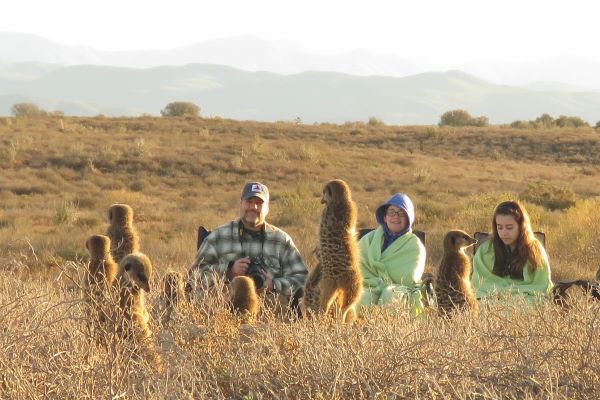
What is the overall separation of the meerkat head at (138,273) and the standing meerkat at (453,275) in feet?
8.09

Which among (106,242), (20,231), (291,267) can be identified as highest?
(106,242)

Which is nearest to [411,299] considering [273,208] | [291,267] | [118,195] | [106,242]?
[291,267]

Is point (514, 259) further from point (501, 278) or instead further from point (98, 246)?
point (98, 246)

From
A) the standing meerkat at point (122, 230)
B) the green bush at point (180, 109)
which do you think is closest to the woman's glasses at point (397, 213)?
the standing meerkat at point (122, 230)

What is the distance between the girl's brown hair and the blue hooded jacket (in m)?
0.78

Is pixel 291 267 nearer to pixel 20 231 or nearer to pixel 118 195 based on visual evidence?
pixel 20 231

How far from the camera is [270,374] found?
185 inches

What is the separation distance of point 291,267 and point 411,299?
1.07 meters

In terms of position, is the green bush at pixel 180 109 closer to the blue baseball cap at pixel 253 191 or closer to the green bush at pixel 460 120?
the green bush at pixel 460 120

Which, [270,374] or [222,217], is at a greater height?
[270,374]

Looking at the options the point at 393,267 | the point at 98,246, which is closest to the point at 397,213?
the point at 393,267

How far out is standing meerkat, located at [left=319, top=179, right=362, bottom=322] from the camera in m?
6.26

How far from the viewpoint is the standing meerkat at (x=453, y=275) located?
265 inches

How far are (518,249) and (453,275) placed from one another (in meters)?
1.54
